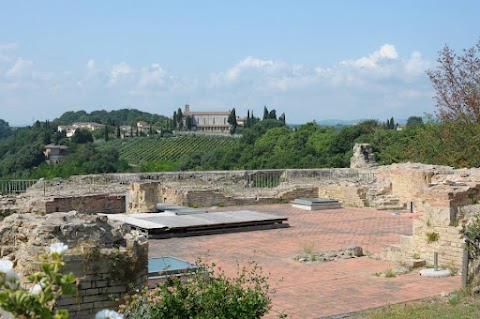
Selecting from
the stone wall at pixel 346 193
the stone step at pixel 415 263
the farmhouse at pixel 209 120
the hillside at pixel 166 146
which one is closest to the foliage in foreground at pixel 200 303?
the stone step at pixel 415 263

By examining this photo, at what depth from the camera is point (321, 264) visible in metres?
10.4

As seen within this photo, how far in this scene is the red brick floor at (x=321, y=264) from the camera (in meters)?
8.09

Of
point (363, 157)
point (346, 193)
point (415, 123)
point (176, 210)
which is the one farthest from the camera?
point (415, 123)

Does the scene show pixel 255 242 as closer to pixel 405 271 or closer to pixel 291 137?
pixel 405 271

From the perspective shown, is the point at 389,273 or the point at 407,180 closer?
the point at 389,273

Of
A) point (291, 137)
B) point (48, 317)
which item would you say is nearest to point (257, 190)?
point (48, 317)

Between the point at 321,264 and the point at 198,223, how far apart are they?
4.12m

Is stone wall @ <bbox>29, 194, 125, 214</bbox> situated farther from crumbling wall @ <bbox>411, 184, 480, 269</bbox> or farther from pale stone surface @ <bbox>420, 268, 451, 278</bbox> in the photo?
pale stone surface @ <bbox>420, 268, 451, 278</bbox>

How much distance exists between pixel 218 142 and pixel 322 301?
2927 inches

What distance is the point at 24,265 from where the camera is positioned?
6.19m

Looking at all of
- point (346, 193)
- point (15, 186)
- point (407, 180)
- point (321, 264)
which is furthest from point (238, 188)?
point (321, 264)

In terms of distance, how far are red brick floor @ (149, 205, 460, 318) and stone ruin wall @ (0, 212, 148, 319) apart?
5.41 feet

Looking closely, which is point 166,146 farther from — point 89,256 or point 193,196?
point 89,256

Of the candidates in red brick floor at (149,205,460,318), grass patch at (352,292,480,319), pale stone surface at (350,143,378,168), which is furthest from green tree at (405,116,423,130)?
grass patch at (352,292,480,319)
